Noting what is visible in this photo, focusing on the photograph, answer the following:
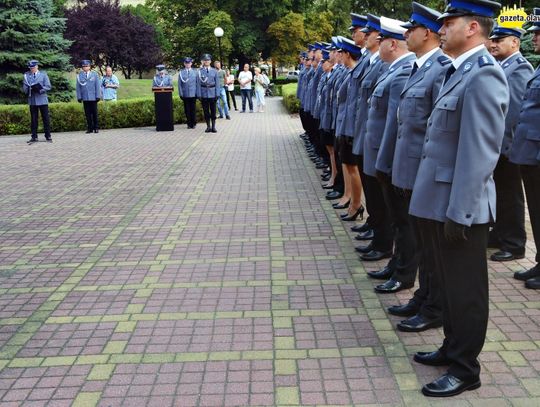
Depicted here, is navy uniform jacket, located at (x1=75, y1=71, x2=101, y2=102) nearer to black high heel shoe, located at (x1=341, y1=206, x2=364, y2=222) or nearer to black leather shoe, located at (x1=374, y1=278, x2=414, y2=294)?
black high heel shoe, located at (x1=341, y1=206, x2=364, y2=222)

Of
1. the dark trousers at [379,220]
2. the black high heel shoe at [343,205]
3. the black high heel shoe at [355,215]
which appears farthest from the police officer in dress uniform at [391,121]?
the black high heel shoe at [343,205]

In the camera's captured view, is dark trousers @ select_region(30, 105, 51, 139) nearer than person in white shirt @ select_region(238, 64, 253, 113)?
Yes

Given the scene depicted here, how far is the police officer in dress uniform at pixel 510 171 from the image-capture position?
5543 millimetres

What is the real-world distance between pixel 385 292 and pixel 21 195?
21.9ft

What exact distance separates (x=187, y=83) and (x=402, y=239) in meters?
14.6

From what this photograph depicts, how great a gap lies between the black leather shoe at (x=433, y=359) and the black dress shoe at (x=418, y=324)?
1.45 ft

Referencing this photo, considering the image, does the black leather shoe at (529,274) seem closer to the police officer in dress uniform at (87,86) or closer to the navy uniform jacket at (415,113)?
the navy uniform jacket at (415,113)

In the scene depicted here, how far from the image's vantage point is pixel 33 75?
15703mm

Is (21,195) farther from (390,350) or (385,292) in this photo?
(390,350)

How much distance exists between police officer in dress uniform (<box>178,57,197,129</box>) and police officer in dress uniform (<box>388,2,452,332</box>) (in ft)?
48.0

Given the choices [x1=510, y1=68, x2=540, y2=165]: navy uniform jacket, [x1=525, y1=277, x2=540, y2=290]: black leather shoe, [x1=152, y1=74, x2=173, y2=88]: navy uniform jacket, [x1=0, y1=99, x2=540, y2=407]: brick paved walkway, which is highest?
[x1=152, y1=74, x2=173, y2=88]: navy uniform jacket

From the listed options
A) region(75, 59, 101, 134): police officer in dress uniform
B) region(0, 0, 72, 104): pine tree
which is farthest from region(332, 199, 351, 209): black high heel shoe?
region(0, 0, 72, 104): pine tree

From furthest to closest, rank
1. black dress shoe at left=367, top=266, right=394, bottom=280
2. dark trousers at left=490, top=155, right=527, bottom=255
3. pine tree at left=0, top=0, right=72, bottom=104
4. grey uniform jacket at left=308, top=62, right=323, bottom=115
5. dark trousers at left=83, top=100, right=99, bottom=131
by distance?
pine tree at left=0, top=0, right=72, bottom=104, dark trousers at left=83, top=100, right=99, bottom=131, grey uniform jacket at left=308, top=62, right=323, bottom=115, dark trousers at left=490, top=155, right=527, bottom=255, black dress shoe at left=367, top=266, right=394, bottom=280

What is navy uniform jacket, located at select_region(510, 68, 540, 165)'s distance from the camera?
5.19 meters
